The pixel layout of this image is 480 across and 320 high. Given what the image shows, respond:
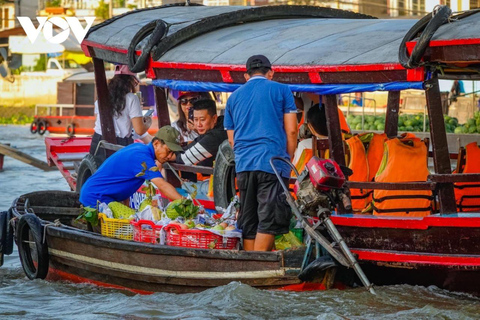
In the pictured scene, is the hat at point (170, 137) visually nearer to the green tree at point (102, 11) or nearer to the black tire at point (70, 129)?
the black tire at point (70, 129)

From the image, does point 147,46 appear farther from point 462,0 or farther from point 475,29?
point 462,0

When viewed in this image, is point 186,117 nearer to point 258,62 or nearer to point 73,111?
point 258,62

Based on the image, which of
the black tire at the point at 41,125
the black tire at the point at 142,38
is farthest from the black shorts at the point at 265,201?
the black tire at the point at 41,125

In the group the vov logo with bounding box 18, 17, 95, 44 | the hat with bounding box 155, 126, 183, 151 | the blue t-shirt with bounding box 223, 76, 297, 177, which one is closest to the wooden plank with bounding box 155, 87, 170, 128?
the hat with bounding box 155, 126, 183, 151

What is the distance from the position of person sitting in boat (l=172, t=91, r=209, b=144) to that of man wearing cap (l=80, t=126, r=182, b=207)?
681mm

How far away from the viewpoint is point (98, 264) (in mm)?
6934

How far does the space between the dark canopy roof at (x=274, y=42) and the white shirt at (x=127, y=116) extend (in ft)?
1.97

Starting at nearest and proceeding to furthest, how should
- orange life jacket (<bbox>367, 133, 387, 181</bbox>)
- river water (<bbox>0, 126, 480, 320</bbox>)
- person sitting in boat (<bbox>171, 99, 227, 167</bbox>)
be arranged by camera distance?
river water (<bbox>0, 126, 480, 320</bbox>)
orange life jacket (<bbox>367, 133, 387, 181</bbox>)
person sitting in boat (<bbox>171, 99, 227, 167</bbox>)

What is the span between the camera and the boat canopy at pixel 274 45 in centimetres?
583

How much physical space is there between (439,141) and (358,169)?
39.8 inches

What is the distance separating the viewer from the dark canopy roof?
232 inches

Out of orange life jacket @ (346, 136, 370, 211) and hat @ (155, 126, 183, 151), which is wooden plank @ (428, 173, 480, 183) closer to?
orange life jacket @ (346, 136, 370, 211)

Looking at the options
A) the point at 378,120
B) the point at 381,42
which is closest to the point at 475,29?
the point at 381,42

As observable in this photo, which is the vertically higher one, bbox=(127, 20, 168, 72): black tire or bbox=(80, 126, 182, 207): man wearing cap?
bbox=(127, 20, 168, 72): black tire
